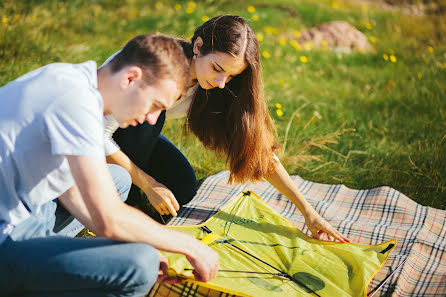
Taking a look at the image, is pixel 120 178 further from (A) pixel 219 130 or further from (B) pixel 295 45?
(B) pixel 295 45

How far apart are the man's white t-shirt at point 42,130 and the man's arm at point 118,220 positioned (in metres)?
0.05

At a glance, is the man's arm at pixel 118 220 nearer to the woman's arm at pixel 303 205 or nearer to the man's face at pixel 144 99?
the man's face at pixel 144 99

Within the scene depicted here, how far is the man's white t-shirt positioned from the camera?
1.31 meters

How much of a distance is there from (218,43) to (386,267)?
4.24ft

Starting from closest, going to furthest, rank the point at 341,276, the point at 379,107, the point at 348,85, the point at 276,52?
the point at 341,276, the point at 379,107, the point at 348,85, the point at 276,52

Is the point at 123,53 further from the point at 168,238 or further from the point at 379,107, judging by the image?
the point at 379,107

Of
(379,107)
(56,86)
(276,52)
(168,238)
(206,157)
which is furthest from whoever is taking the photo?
(276,52)

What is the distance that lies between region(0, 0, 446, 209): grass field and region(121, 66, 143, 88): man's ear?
1.40 metres

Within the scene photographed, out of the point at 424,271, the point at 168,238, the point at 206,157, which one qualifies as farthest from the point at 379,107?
the point at 168,238

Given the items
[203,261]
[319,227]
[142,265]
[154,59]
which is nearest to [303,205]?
[319,227]

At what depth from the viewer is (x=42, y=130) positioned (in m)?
1.34

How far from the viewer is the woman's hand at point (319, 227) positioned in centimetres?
221

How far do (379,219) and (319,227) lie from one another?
56 centimetres

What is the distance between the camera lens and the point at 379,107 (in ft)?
13.4
